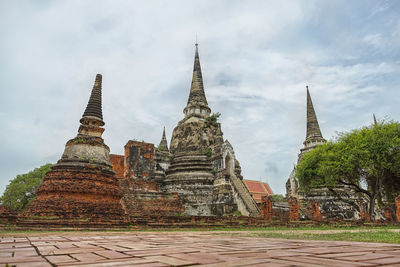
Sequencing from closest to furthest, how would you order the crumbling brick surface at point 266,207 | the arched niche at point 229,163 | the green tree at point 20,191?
the crumbling brick surface at point 266,207, the arched niche at point 229,163, the green tree at point 20,191

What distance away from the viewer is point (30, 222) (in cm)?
888

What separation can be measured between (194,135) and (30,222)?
1465cm

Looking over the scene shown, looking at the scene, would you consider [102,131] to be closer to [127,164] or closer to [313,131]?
[127,164]

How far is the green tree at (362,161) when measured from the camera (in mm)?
15867

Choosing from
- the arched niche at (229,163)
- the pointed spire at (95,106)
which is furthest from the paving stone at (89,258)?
the arched niche at (229,163)

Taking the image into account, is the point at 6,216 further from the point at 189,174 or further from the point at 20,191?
the point at 20,191

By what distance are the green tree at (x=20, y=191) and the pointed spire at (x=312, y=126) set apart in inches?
998

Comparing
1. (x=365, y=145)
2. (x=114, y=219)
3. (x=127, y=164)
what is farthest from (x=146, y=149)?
(x=365, y=145)

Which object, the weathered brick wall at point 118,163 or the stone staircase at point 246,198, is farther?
the weathered brick wall at point 118,163

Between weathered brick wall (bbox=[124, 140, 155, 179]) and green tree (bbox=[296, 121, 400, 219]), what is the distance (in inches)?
412

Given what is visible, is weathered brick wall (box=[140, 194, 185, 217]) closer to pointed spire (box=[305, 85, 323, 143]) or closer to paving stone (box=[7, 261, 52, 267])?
paving stone (box=[7, 261, 52, 267])

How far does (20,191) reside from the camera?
25938 millimetres

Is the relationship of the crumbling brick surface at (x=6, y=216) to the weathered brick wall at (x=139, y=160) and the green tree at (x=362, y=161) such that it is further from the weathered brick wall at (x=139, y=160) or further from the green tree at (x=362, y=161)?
the green tree at (x=362, y=161)

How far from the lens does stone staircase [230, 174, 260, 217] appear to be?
15999 millimetres
